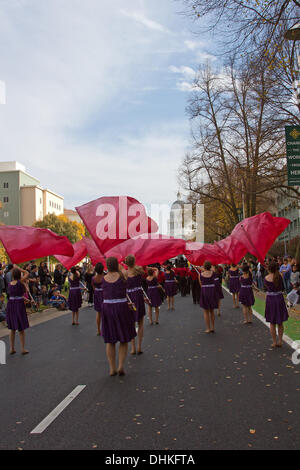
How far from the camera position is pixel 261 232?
1299 centimetres

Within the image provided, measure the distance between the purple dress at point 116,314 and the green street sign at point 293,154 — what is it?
5675 millimetres

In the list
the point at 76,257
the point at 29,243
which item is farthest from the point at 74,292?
the point at 29,243

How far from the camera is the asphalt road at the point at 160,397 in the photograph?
176 inches

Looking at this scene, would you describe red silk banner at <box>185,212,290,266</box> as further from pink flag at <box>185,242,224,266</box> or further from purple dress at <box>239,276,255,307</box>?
purple dress at <box>239,276,255,307</box>

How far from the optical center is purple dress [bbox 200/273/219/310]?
442 inches

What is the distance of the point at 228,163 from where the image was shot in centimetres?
3591

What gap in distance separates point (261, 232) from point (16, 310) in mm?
7326

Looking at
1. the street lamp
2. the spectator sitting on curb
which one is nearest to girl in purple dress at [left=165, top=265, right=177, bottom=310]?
the spectator sitting on curb

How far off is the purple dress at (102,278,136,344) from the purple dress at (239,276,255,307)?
616 cm

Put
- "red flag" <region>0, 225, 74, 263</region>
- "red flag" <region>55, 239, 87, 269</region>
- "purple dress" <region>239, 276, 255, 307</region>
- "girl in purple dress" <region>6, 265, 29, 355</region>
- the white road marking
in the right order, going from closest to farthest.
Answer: the white road marking
"girl in purple dress" <region>6, 265, 29, 355</region>
"red flag" <region>0, 225, 74, 263</region>
"purple dress" <region>239, 276, 255, 307</region>
"red flag" <region>55, 239, 87, 269</region>

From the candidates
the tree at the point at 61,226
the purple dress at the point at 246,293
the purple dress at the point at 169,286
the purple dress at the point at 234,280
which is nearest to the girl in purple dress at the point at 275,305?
the purple dress at the point at 246,293

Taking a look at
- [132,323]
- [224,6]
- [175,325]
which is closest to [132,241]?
[175,325]
